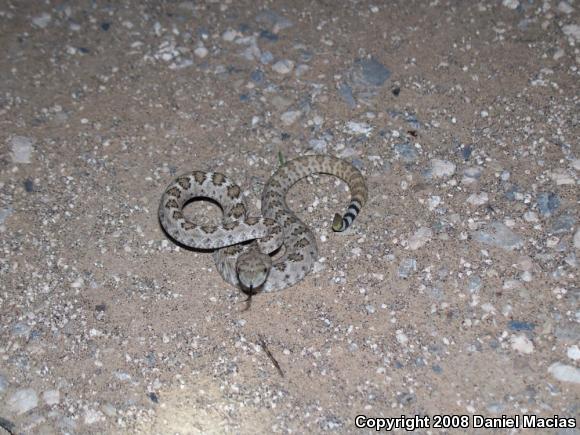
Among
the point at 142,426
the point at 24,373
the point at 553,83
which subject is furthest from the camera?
the point at 553,83

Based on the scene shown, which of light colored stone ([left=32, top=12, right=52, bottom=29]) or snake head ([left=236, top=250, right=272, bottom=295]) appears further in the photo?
light colored stone ([left=32, top=12, right=52, bottom=29])

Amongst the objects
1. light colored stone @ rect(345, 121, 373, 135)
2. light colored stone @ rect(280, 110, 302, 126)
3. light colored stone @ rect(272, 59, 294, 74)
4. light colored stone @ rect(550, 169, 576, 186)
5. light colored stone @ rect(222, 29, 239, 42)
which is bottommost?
light colored stone @ rect(550, 169, 576, 186)

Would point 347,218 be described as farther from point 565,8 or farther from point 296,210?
point 565,8

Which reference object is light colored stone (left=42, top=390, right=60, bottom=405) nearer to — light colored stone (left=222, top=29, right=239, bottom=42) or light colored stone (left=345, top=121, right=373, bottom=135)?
light colored stone (left=345, top=121, right=373, bottom=135)

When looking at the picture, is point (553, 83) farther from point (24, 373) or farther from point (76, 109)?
point (24, 373)

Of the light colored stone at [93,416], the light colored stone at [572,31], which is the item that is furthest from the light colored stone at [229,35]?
the light colored stone at [93,416]

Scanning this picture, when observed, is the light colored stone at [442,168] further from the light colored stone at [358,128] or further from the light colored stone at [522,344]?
the light colored stone at [522,344]

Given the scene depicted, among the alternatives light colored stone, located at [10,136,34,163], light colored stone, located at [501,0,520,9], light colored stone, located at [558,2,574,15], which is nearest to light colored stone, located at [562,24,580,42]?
light colored stone, located at [558,2,574,15]

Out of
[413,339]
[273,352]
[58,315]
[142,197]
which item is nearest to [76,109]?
[142,197]
